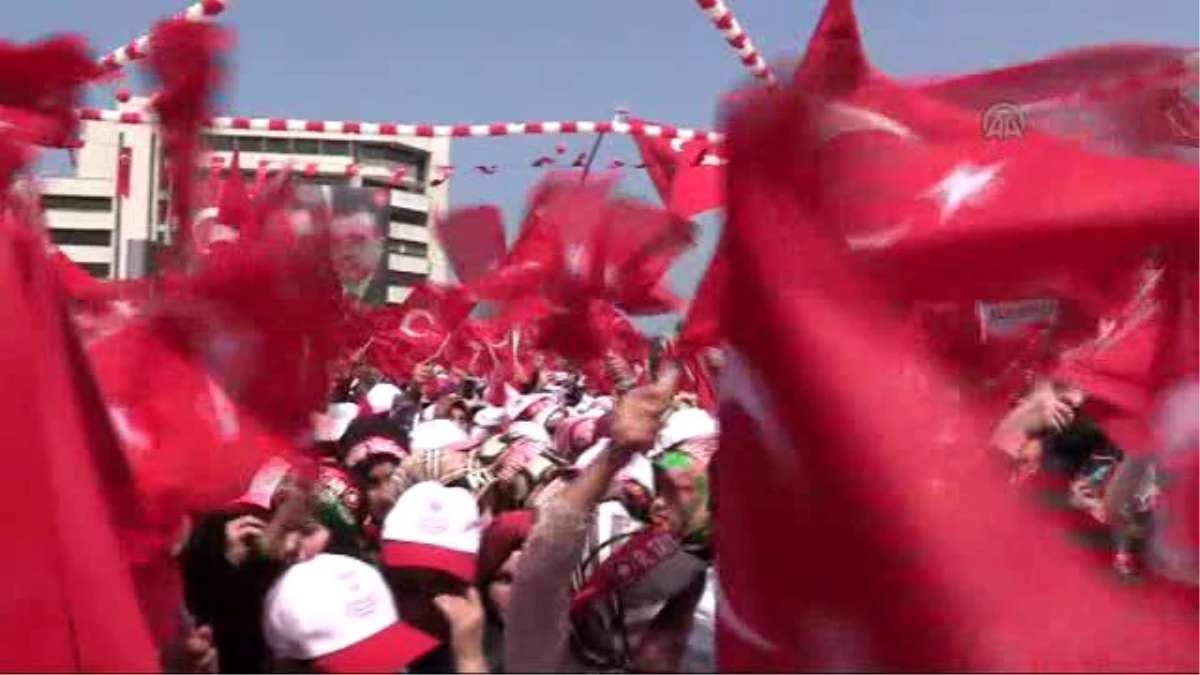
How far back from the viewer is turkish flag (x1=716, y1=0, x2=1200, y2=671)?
2.73 meters

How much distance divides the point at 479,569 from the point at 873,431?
1398 millimetres

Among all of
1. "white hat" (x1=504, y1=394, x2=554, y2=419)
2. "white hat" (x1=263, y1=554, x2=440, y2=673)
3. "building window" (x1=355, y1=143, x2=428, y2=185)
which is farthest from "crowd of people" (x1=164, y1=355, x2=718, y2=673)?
"building window" (x1=355, y1=143, x2=428, y2=185)

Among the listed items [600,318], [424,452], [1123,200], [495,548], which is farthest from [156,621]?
[600,318]

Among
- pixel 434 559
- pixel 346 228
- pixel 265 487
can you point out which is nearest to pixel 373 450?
pixel 265 487

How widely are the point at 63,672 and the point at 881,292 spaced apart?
1503 mm

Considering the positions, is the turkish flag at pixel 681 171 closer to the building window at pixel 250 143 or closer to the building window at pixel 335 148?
the building window at pixel 250 143

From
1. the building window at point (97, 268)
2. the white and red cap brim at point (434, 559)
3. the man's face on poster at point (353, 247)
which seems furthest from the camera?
the building window at point (97, 268)

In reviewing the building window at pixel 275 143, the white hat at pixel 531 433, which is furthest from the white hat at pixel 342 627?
the building window at pixel 275 143

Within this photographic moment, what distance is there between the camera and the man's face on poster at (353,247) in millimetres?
4252

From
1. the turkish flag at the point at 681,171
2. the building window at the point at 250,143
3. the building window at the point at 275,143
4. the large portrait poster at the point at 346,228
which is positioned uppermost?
the large portrait poster at the point at 346,228

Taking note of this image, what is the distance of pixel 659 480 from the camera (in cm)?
483

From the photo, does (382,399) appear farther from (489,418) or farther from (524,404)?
(524,404)

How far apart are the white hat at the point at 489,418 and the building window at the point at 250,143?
6.97 ft

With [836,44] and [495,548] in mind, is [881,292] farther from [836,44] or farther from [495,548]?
[495,548]
